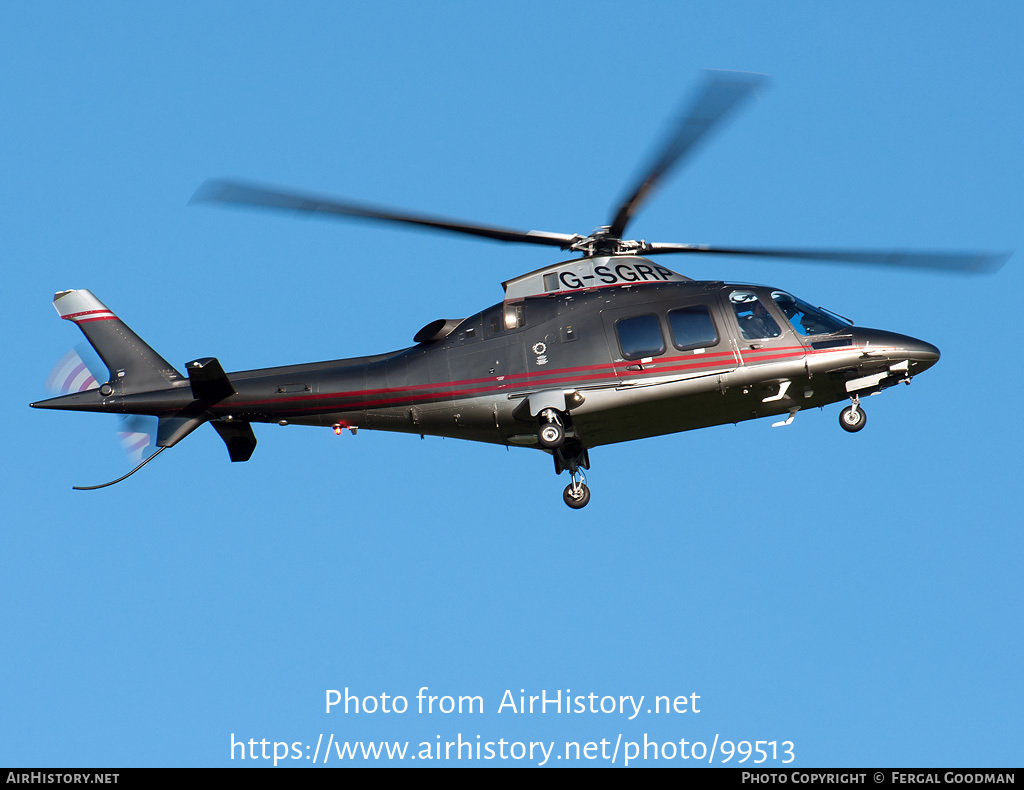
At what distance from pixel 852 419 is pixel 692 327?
131 inches

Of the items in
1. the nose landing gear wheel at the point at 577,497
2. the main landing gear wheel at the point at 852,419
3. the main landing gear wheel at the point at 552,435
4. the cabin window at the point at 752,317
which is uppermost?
the cabin window at the point at 752,317

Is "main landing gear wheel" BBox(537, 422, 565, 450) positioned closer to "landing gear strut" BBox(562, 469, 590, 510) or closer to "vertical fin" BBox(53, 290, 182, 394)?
"landing gear strut" BBox(562, 469, 590, 510)

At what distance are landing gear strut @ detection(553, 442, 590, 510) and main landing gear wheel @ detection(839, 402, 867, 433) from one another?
4684 mm

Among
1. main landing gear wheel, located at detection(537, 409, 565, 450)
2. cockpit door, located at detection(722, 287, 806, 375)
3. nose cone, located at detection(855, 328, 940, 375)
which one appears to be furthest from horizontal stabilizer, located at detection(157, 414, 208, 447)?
nose cone, located at detection(855, 328, 940, 375)

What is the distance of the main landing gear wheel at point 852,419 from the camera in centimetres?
2575

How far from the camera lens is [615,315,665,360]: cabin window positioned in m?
25.6

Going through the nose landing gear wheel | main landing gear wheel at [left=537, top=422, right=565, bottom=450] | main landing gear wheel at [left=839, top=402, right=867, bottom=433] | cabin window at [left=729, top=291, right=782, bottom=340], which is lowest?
the nose landing gear wheel

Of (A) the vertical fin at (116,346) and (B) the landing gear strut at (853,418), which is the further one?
(A) the vertical fin at (116,346)

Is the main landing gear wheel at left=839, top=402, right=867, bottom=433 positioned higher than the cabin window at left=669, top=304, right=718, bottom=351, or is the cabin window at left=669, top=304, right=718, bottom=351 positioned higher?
the cabin window at left=669, top=304, right=718, bottom=351

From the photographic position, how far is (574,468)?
1043 inches

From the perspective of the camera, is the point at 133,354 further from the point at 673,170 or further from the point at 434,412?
the point at 673,170

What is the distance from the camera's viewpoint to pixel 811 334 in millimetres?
25688

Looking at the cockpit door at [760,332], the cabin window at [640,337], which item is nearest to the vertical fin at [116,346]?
the cabin window at [640,337]

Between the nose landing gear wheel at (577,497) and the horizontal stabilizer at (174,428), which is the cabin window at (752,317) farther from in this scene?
the horizontal stabilizer at (174,428)
